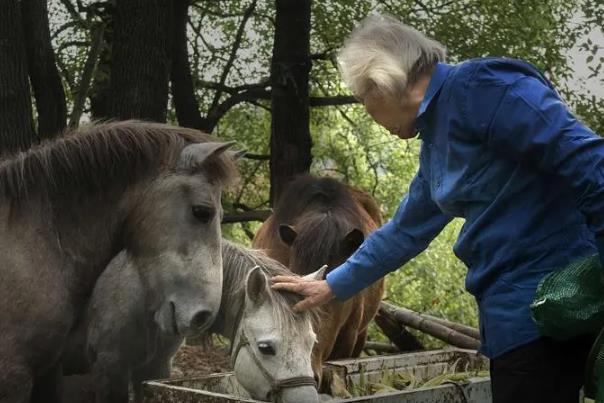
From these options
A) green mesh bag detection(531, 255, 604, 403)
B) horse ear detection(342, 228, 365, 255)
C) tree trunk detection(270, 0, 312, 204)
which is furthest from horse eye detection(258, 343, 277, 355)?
tree trunk detection(270, 0, 312, 204)

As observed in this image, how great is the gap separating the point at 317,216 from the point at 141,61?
11.4 ft

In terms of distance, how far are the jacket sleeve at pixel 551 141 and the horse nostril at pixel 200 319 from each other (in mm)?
1462

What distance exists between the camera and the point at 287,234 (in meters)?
6.09

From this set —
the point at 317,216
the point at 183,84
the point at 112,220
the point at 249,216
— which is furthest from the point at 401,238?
the point at 183,84

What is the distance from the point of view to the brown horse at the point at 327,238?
5820mm

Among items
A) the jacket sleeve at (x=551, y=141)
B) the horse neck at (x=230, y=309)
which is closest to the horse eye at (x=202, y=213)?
the horse neck at (x=230, y=309)

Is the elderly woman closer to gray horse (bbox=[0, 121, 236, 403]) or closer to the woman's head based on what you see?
the woman's head

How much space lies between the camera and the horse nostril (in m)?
3.72

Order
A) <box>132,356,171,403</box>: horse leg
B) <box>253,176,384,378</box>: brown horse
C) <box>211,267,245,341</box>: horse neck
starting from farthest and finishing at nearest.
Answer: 1. <box>253,176,384,378</box>: brown horse
2. <box>132,356,171,403</box>: horse leg
3. <box>211,267,245,341</box>: horse neck

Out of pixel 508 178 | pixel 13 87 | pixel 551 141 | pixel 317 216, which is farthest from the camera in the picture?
pixel 13 87

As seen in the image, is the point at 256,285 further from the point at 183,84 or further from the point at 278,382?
the point at 183,84

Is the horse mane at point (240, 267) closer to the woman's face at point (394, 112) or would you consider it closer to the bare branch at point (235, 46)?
the woman's face at point (394, 112)

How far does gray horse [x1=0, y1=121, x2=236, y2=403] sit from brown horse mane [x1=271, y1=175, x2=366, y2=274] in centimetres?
207

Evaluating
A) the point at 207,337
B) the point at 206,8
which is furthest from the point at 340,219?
the point at 206,8
